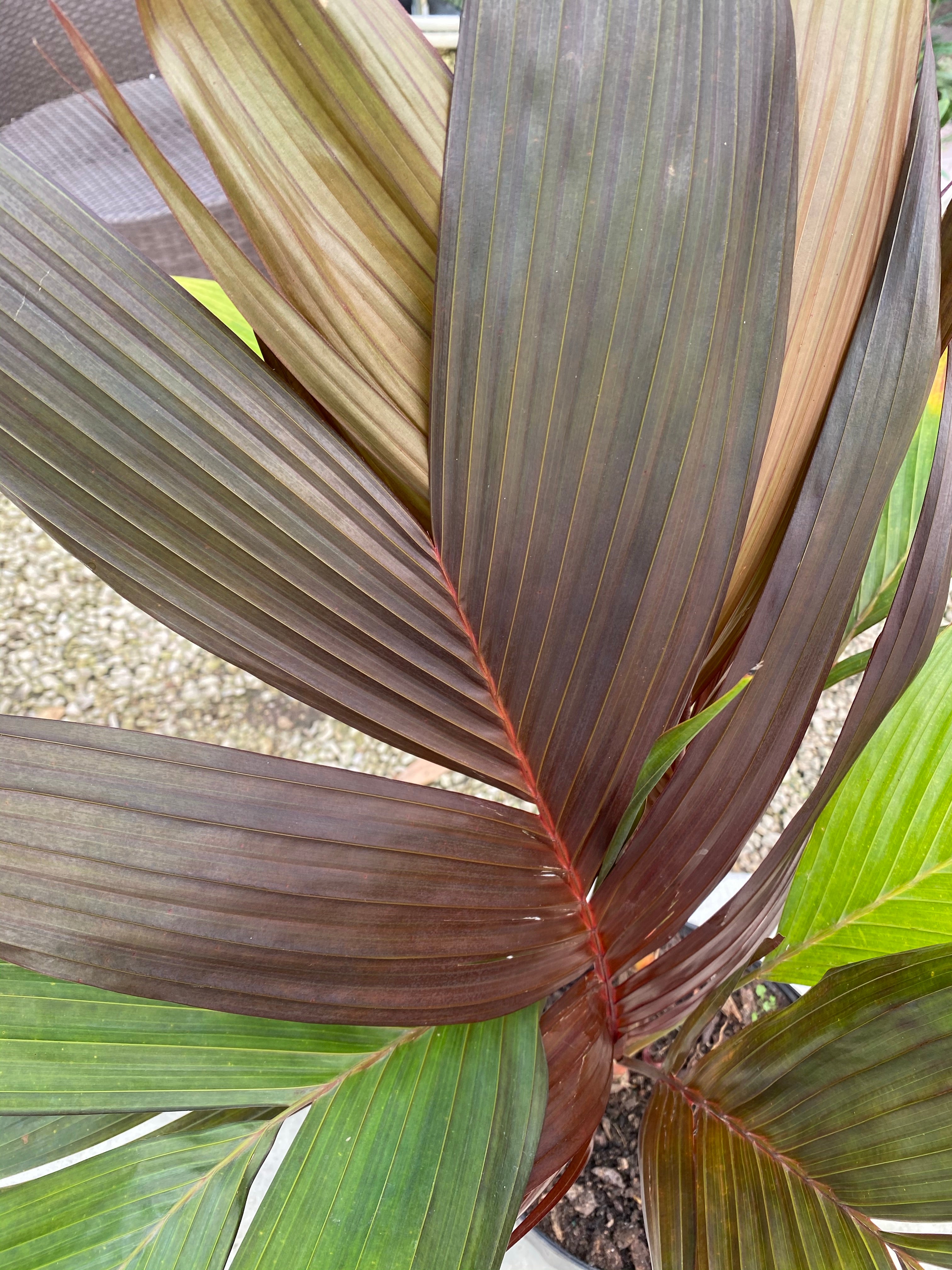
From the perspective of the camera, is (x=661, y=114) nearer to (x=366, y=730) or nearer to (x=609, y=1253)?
(x=366, y=730)

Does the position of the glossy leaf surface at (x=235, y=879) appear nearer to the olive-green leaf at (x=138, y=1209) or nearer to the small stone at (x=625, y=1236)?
the olive-green leaf at (x=138, y=1209)

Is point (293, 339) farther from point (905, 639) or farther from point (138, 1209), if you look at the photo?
point (138, 1209)

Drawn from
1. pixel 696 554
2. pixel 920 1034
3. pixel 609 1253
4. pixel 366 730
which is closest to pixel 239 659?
pixel 366 730

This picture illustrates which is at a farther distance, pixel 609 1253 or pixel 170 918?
pixel 609 1253

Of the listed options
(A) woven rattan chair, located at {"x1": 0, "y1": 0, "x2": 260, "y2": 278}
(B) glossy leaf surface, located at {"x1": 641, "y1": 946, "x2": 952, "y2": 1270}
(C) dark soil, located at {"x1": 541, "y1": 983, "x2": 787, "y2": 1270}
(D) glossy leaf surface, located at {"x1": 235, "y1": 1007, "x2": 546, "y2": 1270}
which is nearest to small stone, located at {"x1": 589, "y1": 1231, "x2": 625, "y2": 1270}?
(C) dark soil, located at {"x1": 541, "y1": 983, "x2": 787, "y2": 1270}

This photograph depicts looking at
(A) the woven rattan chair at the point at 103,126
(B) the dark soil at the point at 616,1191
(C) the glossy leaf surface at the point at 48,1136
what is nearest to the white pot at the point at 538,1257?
(B) the dark soil at the point at 616,1191

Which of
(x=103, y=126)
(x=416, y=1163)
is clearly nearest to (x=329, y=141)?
(x=416, y=1163)
